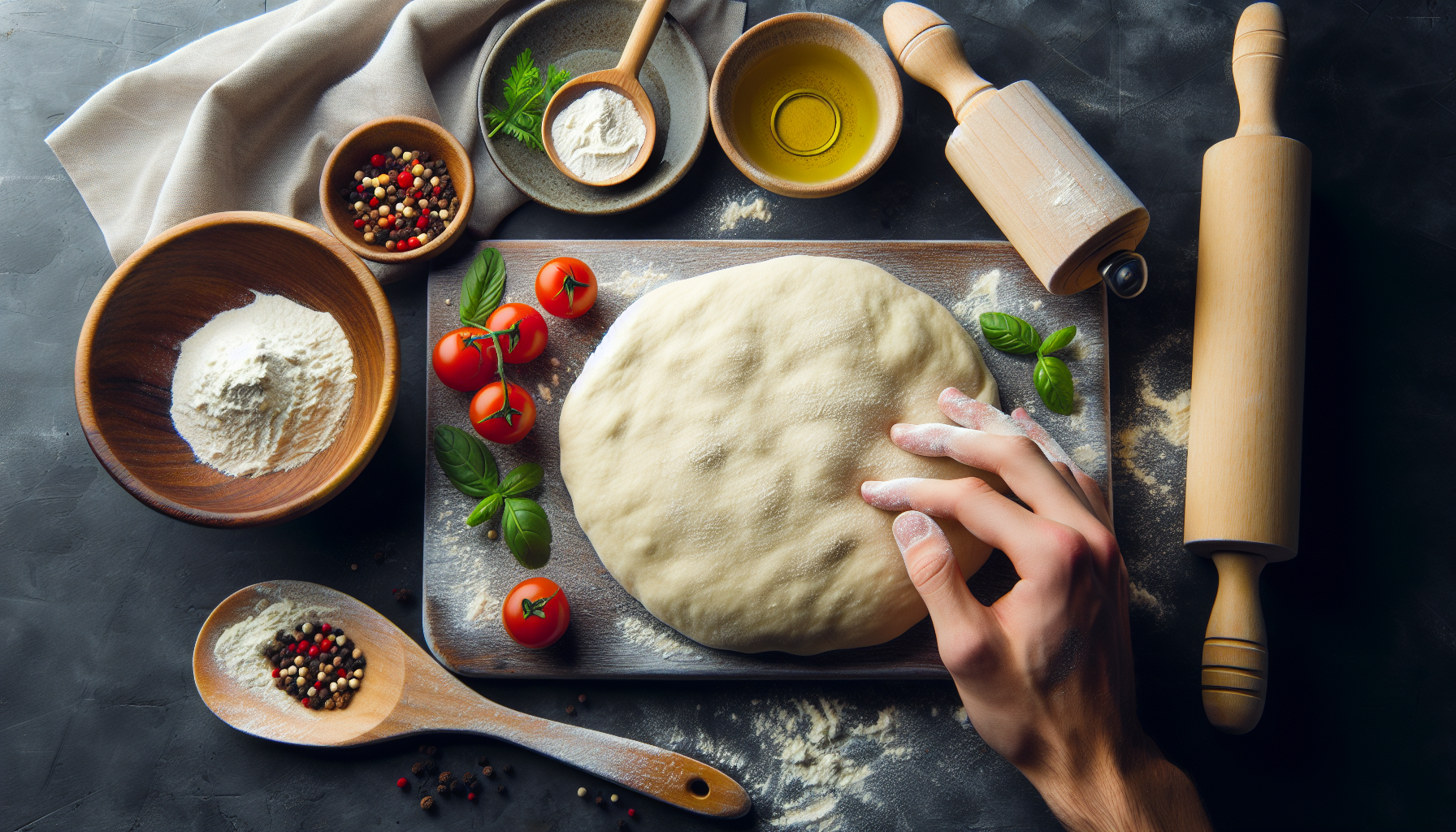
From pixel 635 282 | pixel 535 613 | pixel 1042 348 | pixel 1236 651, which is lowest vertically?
pixel 535 613

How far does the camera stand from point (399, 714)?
1709 mm

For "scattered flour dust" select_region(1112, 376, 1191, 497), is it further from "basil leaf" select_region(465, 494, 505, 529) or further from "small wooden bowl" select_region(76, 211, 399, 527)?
"small wooden bowl" select_region(76, 211, 399, 527)

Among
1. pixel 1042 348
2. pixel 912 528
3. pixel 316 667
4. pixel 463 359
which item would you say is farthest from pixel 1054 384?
pixel 316 667

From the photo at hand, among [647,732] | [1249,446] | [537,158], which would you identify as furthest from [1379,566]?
[537,158]

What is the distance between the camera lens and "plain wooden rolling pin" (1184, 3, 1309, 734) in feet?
5.25

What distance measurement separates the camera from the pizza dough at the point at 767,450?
156cm

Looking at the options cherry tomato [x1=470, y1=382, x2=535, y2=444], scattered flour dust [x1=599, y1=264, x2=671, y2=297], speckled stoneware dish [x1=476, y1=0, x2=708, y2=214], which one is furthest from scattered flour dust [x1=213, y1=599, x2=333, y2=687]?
speckled stoneware dish [x1=476, y1=0, x2=708, y2=214]

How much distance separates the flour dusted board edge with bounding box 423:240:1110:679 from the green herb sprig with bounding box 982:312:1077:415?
0.14 feet

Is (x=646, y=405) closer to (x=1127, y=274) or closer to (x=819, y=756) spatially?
(x=819, y=756)

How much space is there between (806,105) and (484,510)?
1.26 meters

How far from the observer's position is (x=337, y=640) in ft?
5.71

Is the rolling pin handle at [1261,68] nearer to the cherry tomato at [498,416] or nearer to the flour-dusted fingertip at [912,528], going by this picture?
the flour-dusted fingertip at [912,528]

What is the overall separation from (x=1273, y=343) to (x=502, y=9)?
1999 millimetres

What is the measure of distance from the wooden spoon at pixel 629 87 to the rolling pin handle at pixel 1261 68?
134cm
